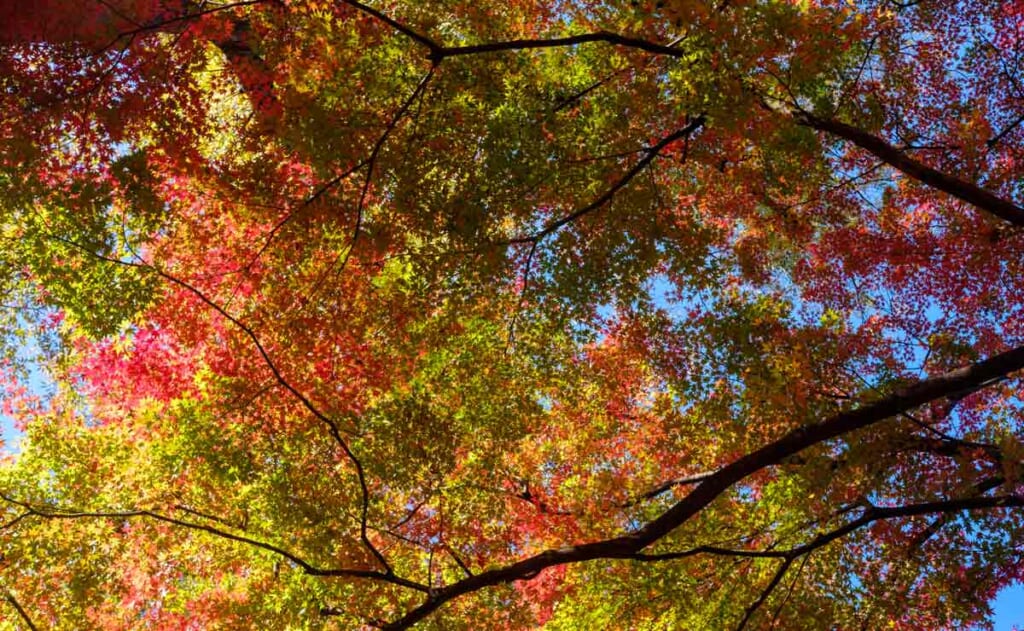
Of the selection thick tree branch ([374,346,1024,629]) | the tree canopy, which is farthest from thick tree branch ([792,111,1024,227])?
thick tree branch ([374,346,1024,629])

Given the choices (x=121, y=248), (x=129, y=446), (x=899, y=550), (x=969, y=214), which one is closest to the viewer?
(x=121, y=248)

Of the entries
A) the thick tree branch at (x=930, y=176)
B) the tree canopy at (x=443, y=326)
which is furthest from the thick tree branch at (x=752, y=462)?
the thick tree branch at (x=930, y=176)

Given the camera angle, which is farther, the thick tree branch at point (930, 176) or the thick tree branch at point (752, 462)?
the thick tree branch at point (930, 176)

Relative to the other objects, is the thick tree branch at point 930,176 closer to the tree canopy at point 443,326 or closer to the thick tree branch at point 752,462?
the tree canopy at point 443,326

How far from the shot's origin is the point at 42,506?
7.11m

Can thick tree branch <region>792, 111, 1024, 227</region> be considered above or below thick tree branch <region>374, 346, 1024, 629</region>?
above

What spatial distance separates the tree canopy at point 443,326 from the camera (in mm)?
6605

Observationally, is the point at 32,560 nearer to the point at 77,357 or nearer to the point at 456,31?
the point at 77,357

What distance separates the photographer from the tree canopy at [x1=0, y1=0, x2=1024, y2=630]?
6.61 m

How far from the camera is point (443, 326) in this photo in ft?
24.9

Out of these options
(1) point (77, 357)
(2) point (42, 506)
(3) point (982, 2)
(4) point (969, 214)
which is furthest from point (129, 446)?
(3) point (982, 2)

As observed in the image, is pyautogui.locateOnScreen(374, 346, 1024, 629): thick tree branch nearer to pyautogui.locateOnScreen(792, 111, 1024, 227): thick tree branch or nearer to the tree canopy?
the tree canopy

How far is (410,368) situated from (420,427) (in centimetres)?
79

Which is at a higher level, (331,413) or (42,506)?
(331,413)
